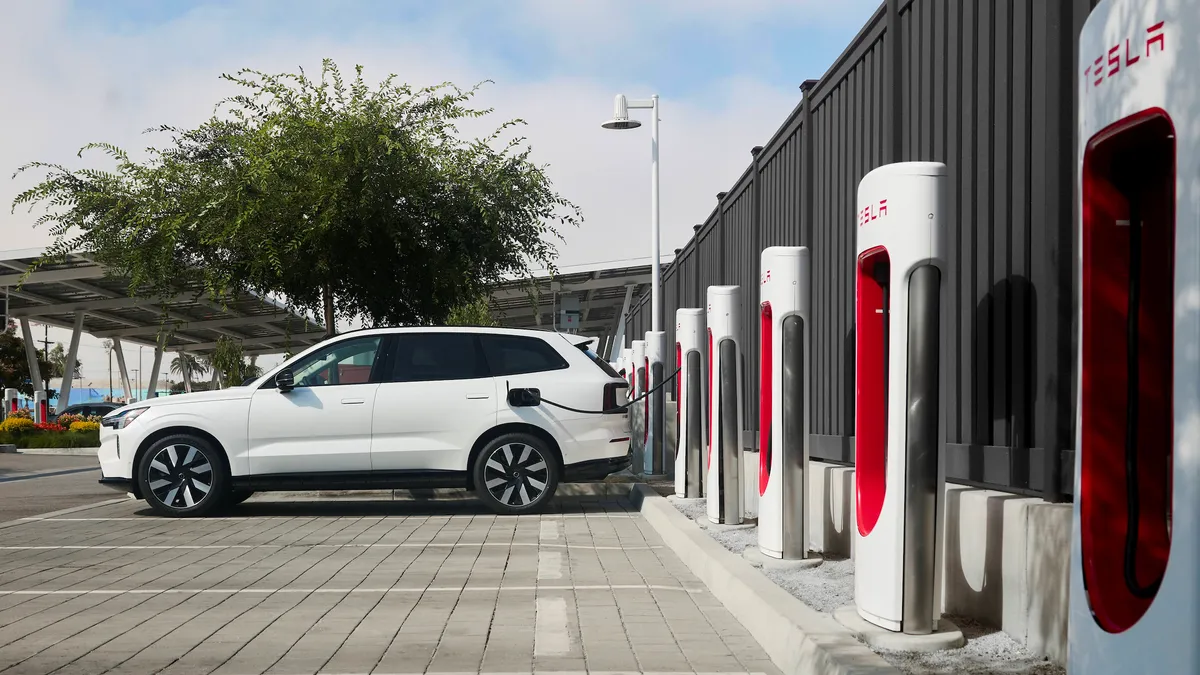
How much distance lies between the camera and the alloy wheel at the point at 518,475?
12.4 meters

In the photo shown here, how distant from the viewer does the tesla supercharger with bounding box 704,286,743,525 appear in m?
9.68

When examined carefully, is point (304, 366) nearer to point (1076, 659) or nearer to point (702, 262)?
point (702, 262)

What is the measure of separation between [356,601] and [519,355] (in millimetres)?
5635

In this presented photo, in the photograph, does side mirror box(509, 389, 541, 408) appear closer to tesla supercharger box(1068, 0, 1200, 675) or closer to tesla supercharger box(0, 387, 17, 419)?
tesla supercharger box(1068, 0, 1200, 675)

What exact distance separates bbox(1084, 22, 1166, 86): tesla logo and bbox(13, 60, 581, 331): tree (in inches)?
548

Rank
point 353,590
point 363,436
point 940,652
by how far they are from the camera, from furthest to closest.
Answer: point 363,436 → point 353,590 → point 940,652

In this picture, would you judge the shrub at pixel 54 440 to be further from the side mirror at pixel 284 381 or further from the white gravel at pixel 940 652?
the white gravel at pixel 940 652

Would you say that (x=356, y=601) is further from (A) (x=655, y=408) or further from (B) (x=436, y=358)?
(A) (x=655, y=408)

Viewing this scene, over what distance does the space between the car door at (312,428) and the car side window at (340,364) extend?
3.3 inches

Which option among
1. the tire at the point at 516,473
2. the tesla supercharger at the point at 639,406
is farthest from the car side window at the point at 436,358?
the tesla supercharger at the point at 639,406

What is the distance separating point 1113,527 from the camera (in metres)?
3.07

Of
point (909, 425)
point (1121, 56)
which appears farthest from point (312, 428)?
point (1121, 56)

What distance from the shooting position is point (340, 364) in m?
12.6

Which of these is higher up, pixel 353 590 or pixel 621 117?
pixel 621 117
